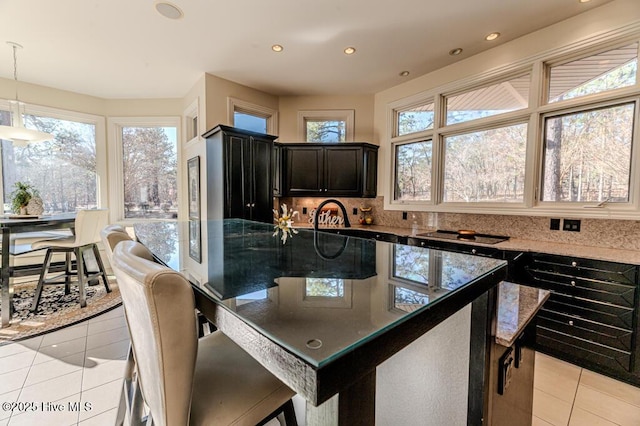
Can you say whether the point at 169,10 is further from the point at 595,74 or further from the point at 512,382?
the point at 595,74

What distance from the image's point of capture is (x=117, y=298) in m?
3.43

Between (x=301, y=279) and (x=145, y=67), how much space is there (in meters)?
4.21

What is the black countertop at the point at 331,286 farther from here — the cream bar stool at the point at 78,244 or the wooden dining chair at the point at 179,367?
the cream bar stool at the point at 78,244

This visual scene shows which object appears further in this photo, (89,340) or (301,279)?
(89,340)

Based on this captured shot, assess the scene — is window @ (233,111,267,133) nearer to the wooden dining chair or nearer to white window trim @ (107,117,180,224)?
white window trim @ (107,117,180,224)

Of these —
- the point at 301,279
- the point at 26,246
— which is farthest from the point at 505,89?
the point at 26,246

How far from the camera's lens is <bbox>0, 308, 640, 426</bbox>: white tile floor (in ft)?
5.46

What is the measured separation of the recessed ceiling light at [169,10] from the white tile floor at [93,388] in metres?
3.04

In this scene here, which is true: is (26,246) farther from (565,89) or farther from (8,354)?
(565,89)

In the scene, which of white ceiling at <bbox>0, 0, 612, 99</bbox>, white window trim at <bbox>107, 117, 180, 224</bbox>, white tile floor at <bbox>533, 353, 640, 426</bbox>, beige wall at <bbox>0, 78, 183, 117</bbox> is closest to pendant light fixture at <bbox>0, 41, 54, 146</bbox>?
white ceiling at <bbox>0, 0, 612, 99</bbox>

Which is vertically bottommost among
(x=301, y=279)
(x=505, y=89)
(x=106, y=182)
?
(x=301, y=279)

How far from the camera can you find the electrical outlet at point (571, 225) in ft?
8.69

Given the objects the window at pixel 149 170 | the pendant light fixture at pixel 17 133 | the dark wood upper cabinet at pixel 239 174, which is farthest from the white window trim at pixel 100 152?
the dark wood upper cabinet at pixel 239 174

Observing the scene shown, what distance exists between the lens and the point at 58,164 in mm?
4359
